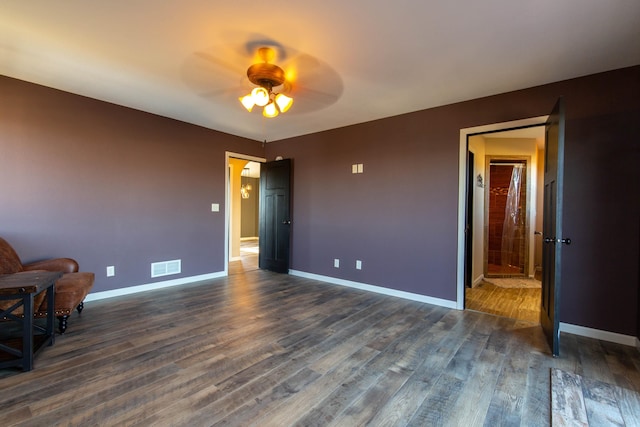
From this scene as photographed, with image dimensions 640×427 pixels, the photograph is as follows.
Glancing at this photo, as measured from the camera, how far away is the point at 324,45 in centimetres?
232

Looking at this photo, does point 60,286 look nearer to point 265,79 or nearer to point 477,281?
point 265,79

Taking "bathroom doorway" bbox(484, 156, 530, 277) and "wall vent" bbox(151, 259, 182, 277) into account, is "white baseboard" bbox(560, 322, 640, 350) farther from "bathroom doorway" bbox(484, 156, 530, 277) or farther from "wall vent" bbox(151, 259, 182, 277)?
"wall vent" bbox(151, 259, 182, 277)

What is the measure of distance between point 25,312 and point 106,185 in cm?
213

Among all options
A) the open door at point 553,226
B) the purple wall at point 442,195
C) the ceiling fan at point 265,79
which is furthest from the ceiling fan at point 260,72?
the open door at point 553,226

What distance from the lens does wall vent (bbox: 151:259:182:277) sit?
13.6 ft

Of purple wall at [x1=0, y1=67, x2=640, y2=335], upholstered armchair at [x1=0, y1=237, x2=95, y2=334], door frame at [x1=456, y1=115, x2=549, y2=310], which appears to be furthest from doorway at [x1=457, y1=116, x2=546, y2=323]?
upholstered armchair at [x1=0, y1=237, x2=95, y2=334]

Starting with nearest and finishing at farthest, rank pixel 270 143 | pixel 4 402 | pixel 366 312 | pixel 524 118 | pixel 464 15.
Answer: pixel 4 402
pixel 464 15
pixel 524 118
pixel 366 312
pixel 270 143

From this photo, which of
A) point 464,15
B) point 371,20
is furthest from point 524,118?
point 371,20

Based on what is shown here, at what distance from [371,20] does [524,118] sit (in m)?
2.10

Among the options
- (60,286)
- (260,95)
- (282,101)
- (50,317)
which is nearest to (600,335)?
(282,101)

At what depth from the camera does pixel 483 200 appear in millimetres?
5121

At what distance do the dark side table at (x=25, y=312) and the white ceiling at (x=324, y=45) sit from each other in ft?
6.22

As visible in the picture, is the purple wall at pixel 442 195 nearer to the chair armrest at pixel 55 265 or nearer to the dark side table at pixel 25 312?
the chair armrest at pixel 55 265

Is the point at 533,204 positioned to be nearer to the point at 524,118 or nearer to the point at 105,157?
the point at 524,118
